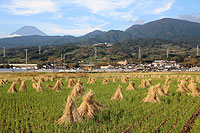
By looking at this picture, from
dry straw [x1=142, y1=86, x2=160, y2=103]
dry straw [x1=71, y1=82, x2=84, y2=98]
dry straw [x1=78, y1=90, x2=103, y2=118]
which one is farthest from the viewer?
dry straw [x1=71, y1=82, x2=84, y2=98]

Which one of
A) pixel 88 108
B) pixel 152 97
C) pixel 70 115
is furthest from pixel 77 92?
pixel 70 115

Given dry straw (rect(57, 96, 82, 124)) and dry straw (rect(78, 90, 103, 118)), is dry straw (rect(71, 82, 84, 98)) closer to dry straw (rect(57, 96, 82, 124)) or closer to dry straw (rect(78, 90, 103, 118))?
dry straw (rect(78, 90, 103, 118))

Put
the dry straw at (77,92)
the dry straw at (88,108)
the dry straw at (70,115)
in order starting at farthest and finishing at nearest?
the dry straw at (77,92) → the dry straw at (88,108) → the dry straw at (70,115)

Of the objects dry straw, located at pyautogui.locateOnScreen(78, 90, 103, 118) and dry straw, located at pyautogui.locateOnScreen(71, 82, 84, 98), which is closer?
dry straw, located at pyautogui.locateOnScreen(78, 90, 103, 118)

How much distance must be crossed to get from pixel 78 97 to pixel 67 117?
614cm

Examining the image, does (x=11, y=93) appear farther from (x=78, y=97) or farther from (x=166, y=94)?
(x=166, y=94)

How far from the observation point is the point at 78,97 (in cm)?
1442

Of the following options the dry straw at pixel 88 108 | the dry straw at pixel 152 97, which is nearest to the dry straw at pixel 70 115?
the dry straw at pixel 88 108

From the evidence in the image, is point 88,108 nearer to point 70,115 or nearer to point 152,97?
point 70,115

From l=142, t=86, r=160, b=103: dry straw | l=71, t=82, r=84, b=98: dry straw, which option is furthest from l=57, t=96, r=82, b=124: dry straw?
l=71, t=82, r=84, b=98: dry straw

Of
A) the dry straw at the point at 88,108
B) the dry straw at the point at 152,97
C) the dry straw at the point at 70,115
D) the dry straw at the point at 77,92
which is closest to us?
the dry straw at the point at 70,115

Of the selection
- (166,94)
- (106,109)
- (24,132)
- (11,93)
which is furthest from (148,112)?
(11,93)

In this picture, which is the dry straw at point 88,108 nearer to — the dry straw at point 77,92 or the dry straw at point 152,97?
the dry straw at point 152,97

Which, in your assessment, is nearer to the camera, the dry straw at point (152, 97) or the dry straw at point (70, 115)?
the dry straw at point (70, 115)
